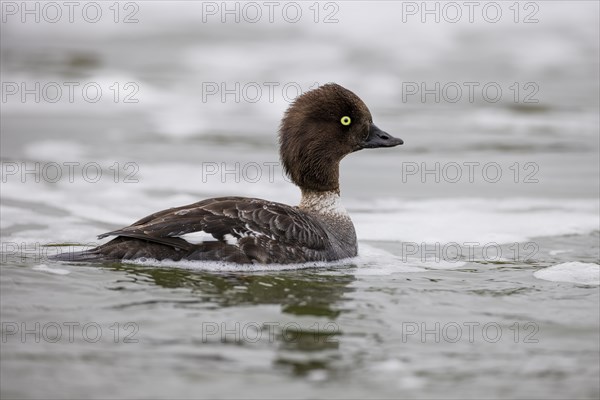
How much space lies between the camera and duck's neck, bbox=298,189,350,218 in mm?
8750

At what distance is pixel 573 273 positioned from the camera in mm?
7891

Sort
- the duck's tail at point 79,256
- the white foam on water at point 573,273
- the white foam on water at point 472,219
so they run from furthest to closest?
the white foam on water at point 472,219 → the white foam on water at point 573,273 → the duck's tail at point 79,256

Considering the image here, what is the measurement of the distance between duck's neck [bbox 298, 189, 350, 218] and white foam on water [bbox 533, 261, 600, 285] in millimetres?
1836

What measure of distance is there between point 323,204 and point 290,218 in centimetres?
90

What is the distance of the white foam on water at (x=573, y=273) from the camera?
25.3ft

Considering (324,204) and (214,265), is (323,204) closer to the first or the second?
(324,204)

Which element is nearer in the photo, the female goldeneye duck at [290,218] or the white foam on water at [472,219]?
the female goldeneye duck at [290,218]

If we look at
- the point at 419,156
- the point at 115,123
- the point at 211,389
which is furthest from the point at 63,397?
the point at 115,123

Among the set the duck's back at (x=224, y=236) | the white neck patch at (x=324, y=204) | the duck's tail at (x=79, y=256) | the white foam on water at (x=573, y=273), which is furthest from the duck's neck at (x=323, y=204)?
the duck's tail at (x=79, y=256)

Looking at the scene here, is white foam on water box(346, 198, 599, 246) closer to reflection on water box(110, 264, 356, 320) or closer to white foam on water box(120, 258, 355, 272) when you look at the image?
white foam on water box(120, 258, 355, 272)

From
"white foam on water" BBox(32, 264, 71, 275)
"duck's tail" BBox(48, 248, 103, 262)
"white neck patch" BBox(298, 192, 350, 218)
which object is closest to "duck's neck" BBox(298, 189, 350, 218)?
"white neck patch" BBox(298, 192, 350, 218)

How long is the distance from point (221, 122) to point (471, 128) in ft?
13.2

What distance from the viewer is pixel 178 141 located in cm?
1462

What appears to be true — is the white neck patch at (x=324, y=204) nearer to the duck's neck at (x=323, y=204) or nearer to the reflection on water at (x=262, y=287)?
the duck's neck at (x=323, y=204)
